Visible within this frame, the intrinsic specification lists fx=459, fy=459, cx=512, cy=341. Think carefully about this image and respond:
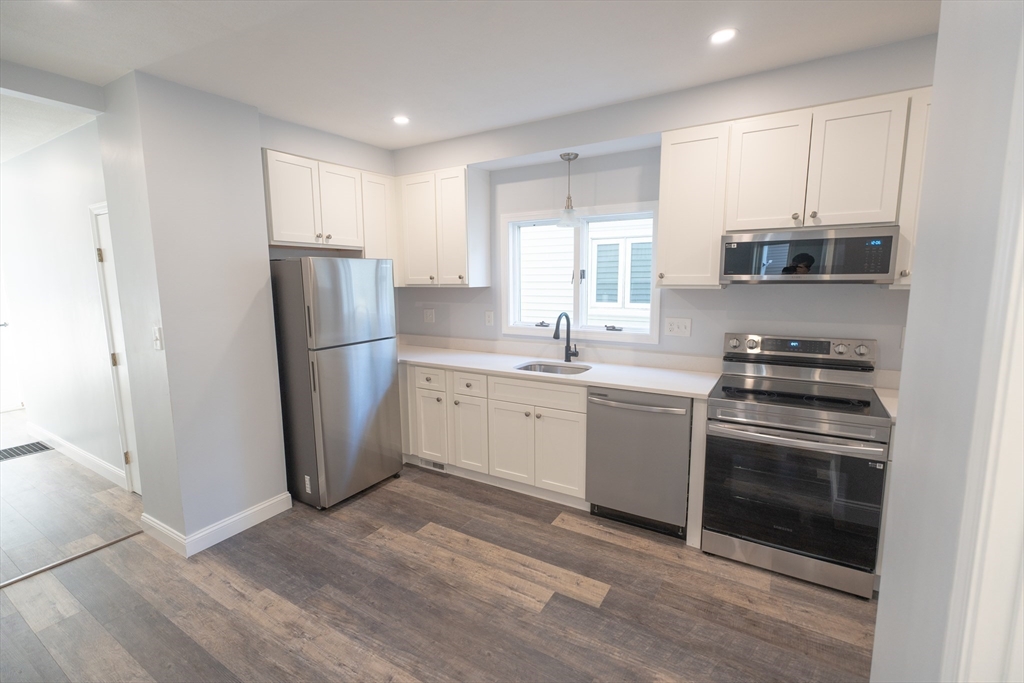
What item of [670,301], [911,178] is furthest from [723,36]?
[670,301]

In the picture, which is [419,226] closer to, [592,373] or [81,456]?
[592,373]

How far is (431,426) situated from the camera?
352 cm

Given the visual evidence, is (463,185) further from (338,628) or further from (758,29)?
(338,628)

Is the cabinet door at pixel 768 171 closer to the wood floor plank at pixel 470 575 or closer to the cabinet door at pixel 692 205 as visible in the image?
the cabinet door at pixel 692 205

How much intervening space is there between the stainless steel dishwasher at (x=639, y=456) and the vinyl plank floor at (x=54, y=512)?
9.55ft

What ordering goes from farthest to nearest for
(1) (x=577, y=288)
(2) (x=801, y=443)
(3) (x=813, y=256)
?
1. (1) (x=577, y=288)
2. (3) (x=813, y=256)
3. (2) (x=801, y=443)

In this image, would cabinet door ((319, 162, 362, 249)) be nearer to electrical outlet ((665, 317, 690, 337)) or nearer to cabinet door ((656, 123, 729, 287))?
cabinet door ((656, 123, 729, 287))

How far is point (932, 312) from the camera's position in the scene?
538 millimetres

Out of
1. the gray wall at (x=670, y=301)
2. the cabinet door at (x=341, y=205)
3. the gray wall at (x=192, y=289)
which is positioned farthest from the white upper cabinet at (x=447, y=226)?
the gray wall at (x=192, y=289)

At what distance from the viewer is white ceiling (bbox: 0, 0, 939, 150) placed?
1819 millimetres

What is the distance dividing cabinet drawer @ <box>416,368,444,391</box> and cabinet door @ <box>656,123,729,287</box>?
170 cm

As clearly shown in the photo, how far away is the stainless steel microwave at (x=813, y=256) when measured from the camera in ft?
7.14

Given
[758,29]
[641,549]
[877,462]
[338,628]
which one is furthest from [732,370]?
[338,628]

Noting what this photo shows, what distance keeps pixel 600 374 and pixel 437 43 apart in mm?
2010
